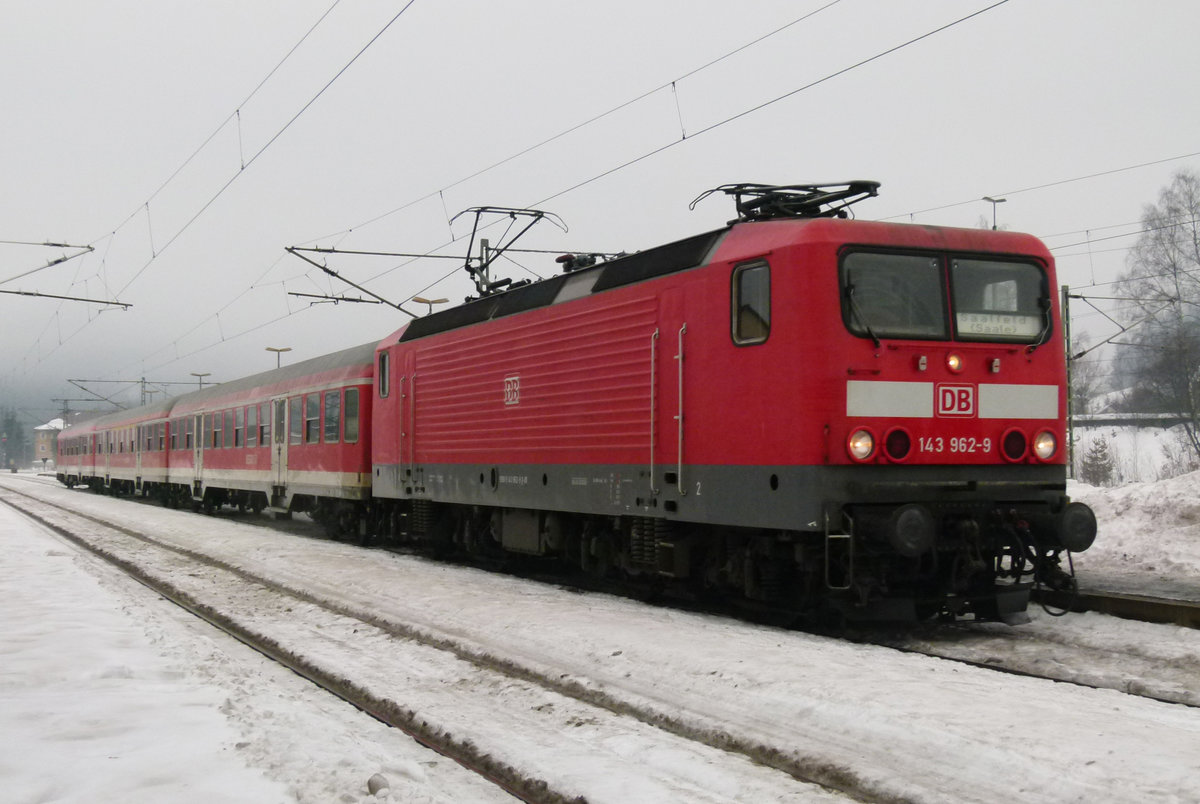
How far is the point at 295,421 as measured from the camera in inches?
861

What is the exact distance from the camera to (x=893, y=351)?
8.55m

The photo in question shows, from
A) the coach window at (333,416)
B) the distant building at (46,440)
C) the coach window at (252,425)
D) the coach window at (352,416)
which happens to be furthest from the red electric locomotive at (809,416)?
the distant building at (46,440)

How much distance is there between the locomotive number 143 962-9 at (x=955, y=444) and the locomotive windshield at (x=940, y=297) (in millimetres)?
807

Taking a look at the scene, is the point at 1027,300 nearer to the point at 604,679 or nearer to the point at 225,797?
the point at 604,679

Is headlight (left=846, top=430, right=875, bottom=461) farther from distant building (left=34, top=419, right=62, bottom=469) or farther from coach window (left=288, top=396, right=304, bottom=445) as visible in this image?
distant building (left=34, top=419, right=62, bottom=469)

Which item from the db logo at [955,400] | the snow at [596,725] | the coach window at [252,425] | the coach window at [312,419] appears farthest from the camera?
the coach window at [252,425]

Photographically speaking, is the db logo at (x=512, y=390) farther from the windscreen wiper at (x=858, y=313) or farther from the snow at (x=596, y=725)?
the windscreen wiper at (x=858, y=313)

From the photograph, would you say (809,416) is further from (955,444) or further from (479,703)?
(479,703)

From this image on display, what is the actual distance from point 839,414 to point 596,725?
3.39 meters

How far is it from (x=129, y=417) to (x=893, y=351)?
37.1m

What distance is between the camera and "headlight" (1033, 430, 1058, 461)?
8.89m

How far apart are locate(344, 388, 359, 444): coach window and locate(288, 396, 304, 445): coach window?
105 inches

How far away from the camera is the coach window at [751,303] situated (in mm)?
8898

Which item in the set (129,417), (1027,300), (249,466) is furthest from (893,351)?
(129,417)
